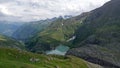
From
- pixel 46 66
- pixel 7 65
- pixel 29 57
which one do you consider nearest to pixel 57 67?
pixel 46 66

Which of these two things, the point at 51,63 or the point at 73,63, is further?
the point at 73,63

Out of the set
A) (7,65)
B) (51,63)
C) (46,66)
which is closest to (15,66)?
(7,65)

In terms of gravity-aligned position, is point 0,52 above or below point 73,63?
above

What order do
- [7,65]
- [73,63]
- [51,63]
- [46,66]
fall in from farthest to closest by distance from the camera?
1. [73,63]
2. [51,63]
3. [46,66]
4. [7,65]

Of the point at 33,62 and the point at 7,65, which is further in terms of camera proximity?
the point at 33,62

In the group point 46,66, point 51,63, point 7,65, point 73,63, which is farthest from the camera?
point 73,63

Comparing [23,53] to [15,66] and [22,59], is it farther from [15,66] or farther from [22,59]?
[15,66]

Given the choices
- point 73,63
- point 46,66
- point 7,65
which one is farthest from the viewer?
point 73,63

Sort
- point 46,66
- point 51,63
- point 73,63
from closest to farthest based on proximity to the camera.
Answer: point 46,66
point 51,63
point 73,63

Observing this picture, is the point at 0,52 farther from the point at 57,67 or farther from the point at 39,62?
the point at 57,67
